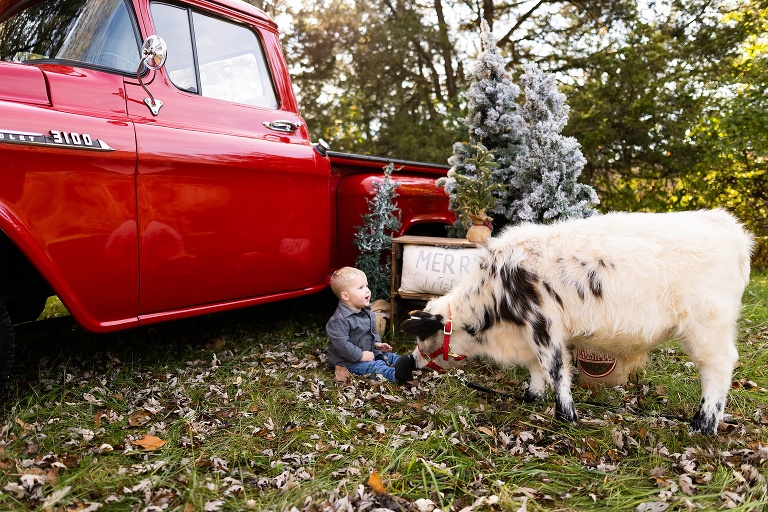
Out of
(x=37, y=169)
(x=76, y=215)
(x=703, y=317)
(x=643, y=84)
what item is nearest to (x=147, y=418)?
(x=76, y=215)

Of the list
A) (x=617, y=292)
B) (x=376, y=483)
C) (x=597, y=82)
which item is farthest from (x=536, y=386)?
(x=597, y=82)

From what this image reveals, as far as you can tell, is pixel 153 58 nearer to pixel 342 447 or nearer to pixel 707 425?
pixel 342 447

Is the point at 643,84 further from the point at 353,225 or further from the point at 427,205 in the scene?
the point at 353,225

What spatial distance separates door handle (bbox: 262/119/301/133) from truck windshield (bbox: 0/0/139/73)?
36.9 inches

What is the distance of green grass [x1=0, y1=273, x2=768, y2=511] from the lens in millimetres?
2506

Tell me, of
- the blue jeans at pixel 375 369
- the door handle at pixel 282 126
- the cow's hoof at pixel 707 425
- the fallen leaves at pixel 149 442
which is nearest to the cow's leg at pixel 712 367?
the cow's hoof at pixel 707 425

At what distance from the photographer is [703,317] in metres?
2.89

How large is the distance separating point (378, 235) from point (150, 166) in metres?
2.01

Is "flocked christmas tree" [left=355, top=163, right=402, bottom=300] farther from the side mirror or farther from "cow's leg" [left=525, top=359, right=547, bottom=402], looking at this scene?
the side mirror

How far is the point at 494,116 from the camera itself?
5.27 meters

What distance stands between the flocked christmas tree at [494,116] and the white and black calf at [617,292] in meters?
1.98

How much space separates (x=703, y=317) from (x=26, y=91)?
343 cm

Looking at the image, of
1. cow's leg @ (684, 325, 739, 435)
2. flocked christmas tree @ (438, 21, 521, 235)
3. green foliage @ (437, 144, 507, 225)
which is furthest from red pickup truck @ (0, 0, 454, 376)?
cow's leg @ (684, 325, 739, 435)

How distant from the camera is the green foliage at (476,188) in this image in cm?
474
